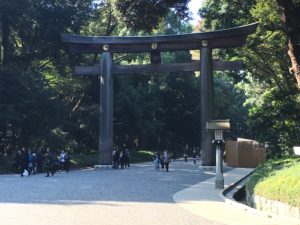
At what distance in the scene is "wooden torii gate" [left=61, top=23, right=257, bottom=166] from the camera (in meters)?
29.2

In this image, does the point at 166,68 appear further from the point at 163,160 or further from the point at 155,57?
the point at 163,160

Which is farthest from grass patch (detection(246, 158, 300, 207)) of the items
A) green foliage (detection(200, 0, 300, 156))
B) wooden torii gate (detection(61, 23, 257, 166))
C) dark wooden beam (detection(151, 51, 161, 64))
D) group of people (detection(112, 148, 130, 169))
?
group of people (detection(112, 148, 130, 169))

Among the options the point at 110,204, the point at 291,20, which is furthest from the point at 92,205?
the point at 291,20

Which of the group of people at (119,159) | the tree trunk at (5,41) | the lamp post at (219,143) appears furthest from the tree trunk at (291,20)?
the tree trunk at (5,41)

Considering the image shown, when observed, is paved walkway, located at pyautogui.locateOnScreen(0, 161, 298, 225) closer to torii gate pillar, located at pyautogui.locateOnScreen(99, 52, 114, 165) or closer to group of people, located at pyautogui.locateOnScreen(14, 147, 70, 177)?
group of people, located at pyautogui.locateOnScreen(14, 147, 70, 177)

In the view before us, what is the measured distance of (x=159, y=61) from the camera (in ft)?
103

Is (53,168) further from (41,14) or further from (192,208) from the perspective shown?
(41,14)

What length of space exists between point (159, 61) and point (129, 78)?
21.9 m

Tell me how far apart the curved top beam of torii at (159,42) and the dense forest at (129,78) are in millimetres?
1145

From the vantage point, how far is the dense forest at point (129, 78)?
80.1 feet

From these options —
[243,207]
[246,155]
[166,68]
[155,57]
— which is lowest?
[243,207]

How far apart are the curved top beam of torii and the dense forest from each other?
1145 mm

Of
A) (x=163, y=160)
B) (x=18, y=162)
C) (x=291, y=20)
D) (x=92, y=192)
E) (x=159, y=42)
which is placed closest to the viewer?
(x=291, y=20)

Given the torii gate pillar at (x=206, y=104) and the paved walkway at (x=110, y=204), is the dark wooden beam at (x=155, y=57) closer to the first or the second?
the torii gate pillar at (x=206, y=104)
